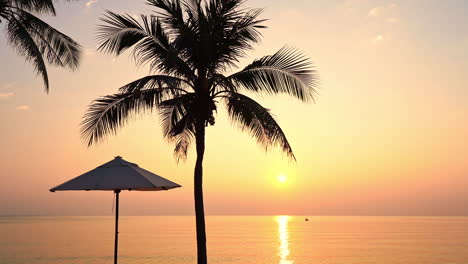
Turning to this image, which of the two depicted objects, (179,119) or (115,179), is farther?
(179,119)

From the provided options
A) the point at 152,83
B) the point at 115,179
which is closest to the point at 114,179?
the point at 115,179

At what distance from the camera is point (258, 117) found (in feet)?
47.8

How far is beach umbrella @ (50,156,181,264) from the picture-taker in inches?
478

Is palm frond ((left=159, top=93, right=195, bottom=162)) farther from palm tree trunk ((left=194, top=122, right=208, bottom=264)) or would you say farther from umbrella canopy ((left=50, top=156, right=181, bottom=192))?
umbrella canopy ((left=50, top=156, right=181, bottom=192))

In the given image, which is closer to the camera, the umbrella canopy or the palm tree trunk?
the umbrella canopy

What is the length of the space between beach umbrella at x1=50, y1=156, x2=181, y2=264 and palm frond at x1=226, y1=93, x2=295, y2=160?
10.1 ft

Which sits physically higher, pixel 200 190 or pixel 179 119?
pixel 179 119

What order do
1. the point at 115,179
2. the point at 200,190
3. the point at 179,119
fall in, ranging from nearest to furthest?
the point at 115,179 < the point at 200,190 < the point at 179,119

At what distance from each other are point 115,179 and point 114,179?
22 millimetres

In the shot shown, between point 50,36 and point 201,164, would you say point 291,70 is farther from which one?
point 50,36

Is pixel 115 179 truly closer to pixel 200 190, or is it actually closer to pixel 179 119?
pixel 200 190

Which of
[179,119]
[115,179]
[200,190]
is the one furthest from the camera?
[179,119]

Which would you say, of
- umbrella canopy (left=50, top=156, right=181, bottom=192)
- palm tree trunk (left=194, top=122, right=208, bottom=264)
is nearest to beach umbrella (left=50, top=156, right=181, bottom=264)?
umbrella canopy (left=50, top=156, right=181, bottom=192)

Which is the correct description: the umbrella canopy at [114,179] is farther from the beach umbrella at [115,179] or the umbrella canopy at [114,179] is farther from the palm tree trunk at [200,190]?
the palm tree trunk at [200,190]
